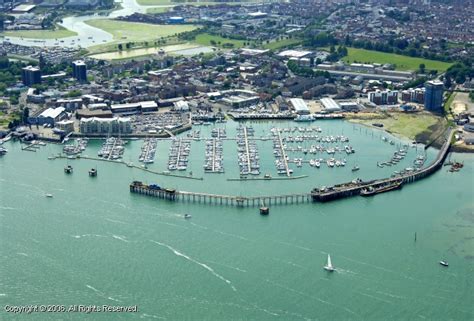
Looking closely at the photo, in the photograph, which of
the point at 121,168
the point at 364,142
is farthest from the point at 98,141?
the point at 364,142

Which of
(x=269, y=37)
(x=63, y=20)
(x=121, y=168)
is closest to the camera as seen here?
(x=121, y=168)

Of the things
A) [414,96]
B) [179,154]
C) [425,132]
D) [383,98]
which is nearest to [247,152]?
[179,154]

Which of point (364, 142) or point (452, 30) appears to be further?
point (452, 30)

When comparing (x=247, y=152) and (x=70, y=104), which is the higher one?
(x=70, y=104)

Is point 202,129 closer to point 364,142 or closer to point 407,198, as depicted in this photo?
point 364,142

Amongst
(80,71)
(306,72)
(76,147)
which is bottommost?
(76,147)

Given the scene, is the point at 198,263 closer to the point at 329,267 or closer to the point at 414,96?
the point at 329,267

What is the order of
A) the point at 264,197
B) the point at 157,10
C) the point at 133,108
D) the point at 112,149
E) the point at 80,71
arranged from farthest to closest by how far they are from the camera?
the point at 157,10
the point at 80,71
the point at 133,108
the point at 112,149
the point at 264,197
